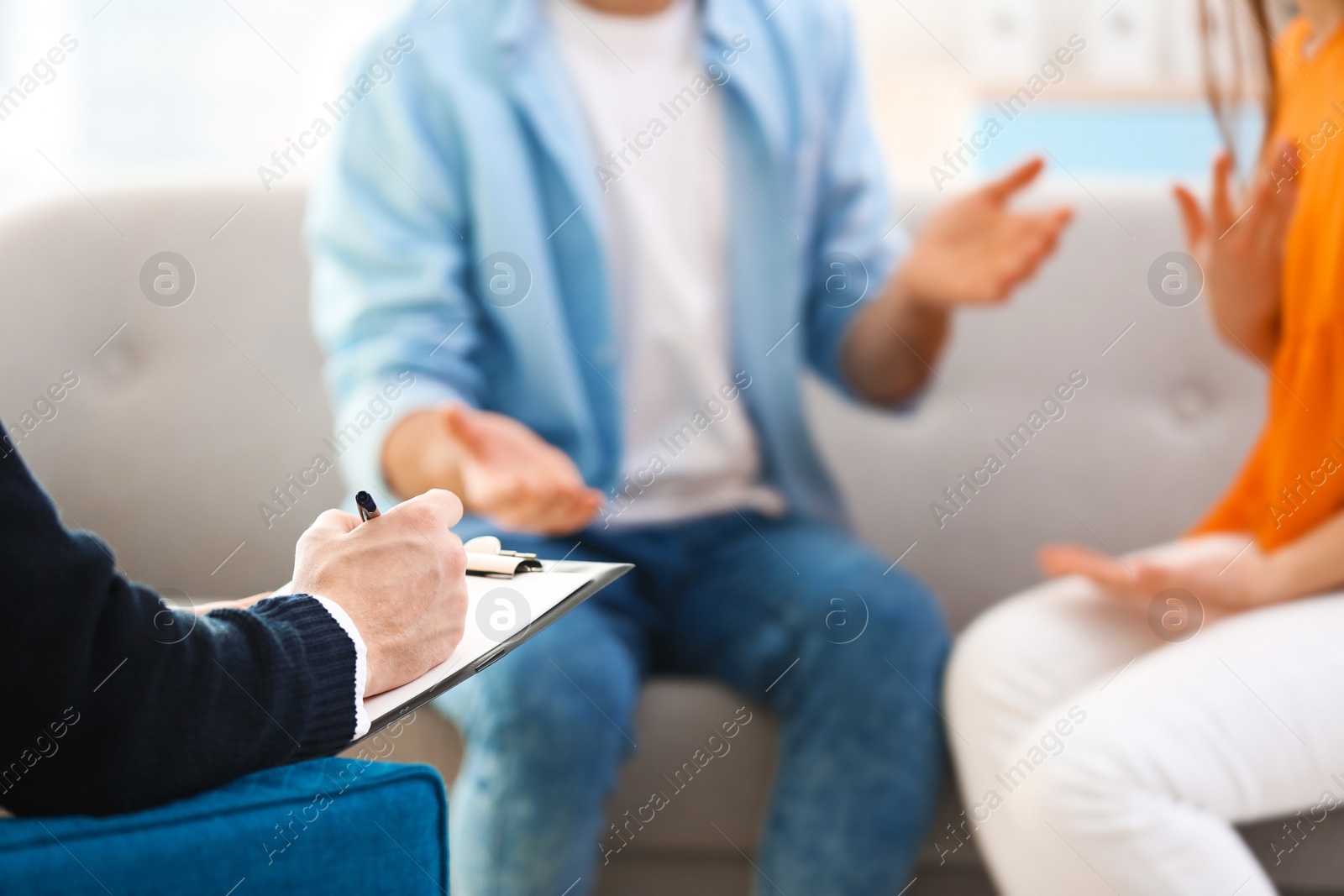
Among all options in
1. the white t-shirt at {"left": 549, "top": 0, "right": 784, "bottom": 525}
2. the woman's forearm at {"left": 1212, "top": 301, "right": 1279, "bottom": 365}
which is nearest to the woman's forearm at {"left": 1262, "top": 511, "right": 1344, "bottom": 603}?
the woman's forearm at {"left": 1212, "top": 301, "right": 1279, "bottom": 365}

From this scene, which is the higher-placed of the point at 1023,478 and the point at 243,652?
the point at 243,652

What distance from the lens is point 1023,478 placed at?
1.04m

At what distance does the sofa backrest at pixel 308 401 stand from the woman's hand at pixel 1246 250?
0.78 ft

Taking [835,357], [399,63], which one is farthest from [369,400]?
[835,357]

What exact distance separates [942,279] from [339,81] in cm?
112

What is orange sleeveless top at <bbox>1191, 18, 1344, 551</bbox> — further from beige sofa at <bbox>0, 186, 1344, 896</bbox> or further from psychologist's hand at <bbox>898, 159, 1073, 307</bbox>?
beige sofa at <bbox>0, 186, 1344, 896</bbox>

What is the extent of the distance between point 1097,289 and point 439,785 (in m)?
0.86

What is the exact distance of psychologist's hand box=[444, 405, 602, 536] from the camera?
623mm

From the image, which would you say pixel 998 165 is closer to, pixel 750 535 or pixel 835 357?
pixel 835 357

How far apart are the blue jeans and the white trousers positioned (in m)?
0.09

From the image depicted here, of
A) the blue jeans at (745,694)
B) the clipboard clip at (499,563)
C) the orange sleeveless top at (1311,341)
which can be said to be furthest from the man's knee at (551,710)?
the orange sleeveless top at (1311,341)

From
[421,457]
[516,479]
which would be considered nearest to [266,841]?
[516,479]

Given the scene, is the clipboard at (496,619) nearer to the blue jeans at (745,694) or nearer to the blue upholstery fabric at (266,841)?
the blue upholstery fabric at (266,841)

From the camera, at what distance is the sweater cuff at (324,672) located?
37 centimetres
